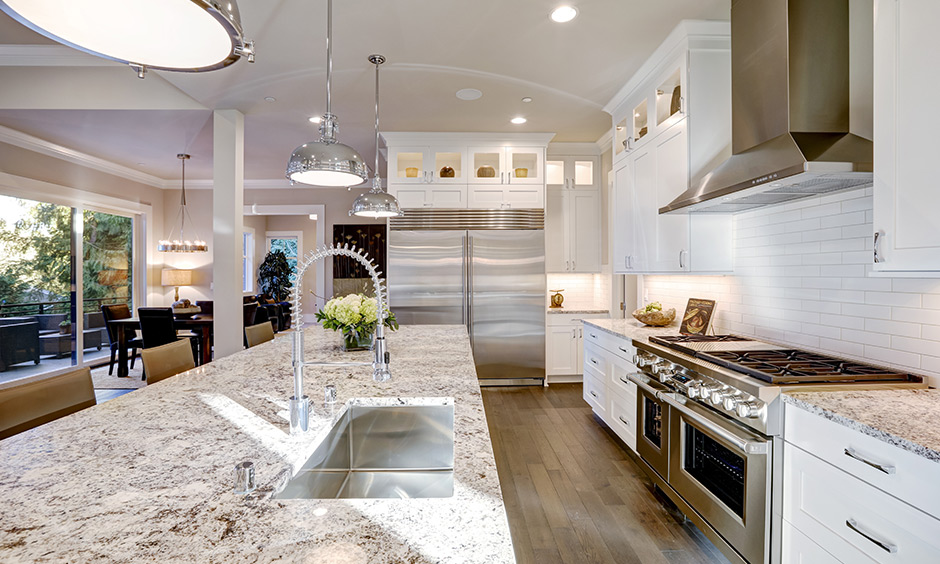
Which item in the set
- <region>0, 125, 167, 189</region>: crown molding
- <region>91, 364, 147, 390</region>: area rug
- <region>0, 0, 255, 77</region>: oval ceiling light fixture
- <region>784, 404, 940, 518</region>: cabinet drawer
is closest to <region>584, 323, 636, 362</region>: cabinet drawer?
<region>784, 404, 940, 518</region>: cabinet drawer

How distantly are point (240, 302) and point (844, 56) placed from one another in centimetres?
442

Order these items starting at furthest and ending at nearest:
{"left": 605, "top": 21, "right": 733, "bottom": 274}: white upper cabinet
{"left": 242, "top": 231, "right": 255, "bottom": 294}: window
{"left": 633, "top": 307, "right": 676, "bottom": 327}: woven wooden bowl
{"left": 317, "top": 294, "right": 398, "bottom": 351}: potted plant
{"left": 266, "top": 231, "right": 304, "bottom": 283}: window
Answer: {"left": 266, "top": 231, "right": 304, "bottom": 283}: window
{"left": 242, "top": 231, "right": 255, "bottom": 294}: window
{"left": 633, "top": 307, "right": 676, "bottom": 327}: woven wooden bowl
{"left": 605, "top": 21, "right": 733, "bottom": 274}: white upper cabinet
{"left": 317, "top": 294, "right": 398, "bottom": 351}: potted plant

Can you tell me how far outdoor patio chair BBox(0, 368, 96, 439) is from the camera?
1.35m

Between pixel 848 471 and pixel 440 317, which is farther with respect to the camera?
pixel 440 317

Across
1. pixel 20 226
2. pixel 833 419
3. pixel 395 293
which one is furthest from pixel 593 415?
pixel 20 226

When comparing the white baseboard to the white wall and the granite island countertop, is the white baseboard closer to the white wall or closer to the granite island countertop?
the white wall

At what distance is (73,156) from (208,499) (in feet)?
21.7

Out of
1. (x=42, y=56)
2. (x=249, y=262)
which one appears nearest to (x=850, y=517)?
(x=42, y=56)

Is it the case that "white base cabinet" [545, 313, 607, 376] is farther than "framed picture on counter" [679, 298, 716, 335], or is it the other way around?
"white base cabinet" [545, 313, 607, 376]

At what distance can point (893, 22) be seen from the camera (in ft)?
4.86

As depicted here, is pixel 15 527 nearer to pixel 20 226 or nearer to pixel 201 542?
pixel 201 542

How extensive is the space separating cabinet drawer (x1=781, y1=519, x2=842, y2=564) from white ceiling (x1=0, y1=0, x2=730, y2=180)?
2.57m

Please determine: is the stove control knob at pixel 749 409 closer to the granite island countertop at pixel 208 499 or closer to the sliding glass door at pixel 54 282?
the granite island countertop at pixel 208 499

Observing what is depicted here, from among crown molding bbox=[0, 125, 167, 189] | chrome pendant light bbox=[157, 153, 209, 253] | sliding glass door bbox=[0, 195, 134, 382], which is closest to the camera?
crown molding bbox=[0, 125, 167, 189]
